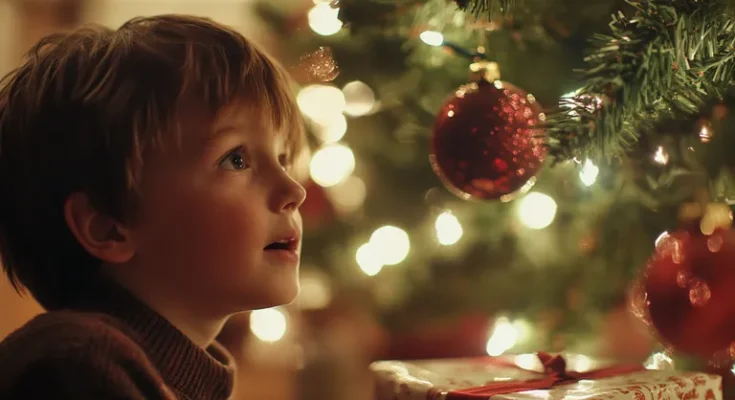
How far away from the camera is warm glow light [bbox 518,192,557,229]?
3.84 ft

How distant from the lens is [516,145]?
2.79ft

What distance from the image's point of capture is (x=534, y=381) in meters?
0.82

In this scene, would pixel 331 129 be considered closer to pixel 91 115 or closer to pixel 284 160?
pixel 284 160

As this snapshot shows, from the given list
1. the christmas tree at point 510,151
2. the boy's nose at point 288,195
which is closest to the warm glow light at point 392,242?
the christmas tree at point 510,151

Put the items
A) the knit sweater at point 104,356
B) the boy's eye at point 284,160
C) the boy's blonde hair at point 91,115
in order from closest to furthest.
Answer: the knit sweater at point 104,356 → the boy's blonde hair at point 91,115 → the boy's eye at point 284,160

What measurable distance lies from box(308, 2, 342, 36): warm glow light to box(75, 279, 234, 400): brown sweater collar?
67 centimetres

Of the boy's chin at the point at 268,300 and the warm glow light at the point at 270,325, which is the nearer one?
the boy's chin at the point at 268,300

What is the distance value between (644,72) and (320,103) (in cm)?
86

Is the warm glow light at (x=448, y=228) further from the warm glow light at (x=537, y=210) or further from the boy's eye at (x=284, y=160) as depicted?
the boy's eye at (x=284, y=160)

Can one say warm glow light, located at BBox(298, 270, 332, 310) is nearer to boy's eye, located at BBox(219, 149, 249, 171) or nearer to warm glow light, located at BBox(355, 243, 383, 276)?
warm glow light, located at BBox(355, 243, 383, 276)

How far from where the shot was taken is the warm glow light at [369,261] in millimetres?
1347

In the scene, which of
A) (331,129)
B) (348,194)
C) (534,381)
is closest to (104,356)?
(534,381)

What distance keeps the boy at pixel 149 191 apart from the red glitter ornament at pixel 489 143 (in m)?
0.21

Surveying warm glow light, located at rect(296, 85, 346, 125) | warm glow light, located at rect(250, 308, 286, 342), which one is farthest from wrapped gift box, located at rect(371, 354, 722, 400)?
warm glow light, located at rect(250, 308, 286, 342)
